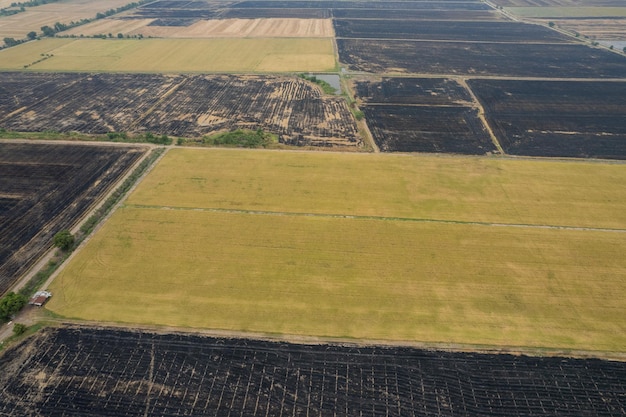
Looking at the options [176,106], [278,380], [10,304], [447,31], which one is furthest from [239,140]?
[447,31]

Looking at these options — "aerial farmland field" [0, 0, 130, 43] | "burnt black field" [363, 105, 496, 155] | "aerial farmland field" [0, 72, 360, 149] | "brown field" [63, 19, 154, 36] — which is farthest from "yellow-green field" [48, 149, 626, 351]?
"aerial farmland field" [0, 0, 130, 43]

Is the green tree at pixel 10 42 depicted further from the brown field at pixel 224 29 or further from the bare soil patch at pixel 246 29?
the bare soil patch at pixel 246 29

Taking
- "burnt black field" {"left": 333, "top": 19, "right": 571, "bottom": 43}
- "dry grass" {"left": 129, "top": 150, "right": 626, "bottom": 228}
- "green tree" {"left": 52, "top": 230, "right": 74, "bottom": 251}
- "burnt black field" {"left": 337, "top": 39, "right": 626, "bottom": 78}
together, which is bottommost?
"dry grass" {"left": 129, "top": 150, "right": 626, "bottom": 228}

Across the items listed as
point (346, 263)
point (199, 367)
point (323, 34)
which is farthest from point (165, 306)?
point (323, 34)

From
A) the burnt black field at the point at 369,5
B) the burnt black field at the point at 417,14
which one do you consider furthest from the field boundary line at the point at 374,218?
the burnt black field at the point at 369,5

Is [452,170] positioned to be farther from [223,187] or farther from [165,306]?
[165,306]

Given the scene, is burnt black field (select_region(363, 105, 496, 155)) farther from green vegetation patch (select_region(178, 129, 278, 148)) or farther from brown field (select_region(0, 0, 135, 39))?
brown field (select_region(0, 0, 135, 39))
